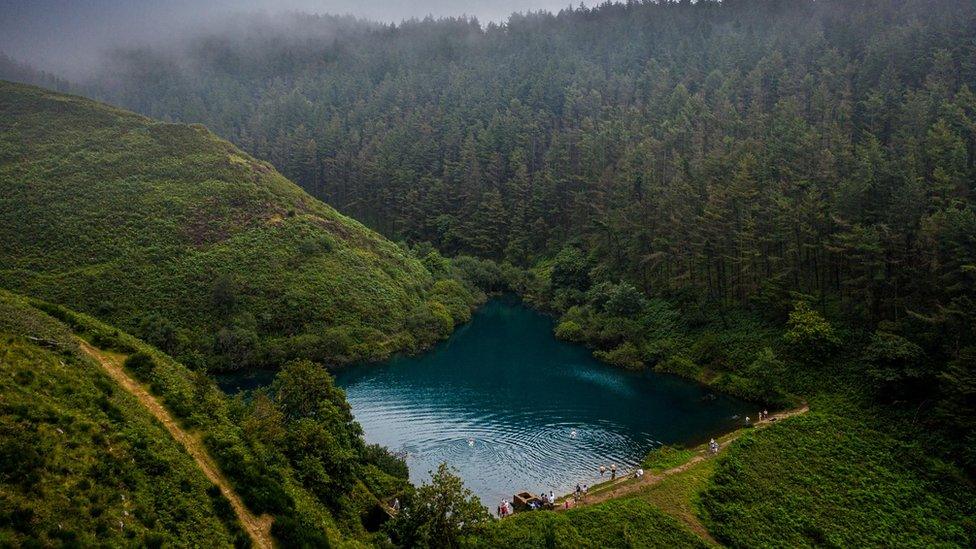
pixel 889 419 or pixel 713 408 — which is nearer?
pixel 889 419

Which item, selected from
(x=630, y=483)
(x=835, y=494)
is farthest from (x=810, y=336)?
(x=630, y=483)

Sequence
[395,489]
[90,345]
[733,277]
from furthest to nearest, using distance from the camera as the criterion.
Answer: [733,277] → [395,489] → [90,345]

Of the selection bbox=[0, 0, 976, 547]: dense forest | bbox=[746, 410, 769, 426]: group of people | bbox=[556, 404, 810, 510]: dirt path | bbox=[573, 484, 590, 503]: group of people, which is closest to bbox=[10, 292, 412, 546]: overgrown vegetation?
bbox=[0, 0, 976, 547]: dense forest

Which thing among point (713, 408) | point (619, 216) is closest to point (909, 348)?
point (713, 408)

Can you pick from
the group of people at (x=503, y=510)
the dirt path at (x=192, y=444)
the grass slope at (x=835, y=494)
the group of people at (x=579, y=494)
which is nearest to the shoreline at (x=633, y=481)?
the group of people at (x=579, y=494)

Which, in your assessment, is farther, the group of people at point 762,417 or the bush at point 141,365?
the group of people at point 762,417

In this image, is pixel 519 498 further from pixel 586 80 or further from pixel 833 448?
pixel 586 80

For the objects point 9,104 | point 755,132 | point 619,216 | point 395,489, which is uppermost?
point 9,104

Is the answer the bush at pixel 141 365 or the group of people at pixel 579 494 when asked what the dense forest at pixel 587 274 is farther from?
the group of people at pixel 579 494
